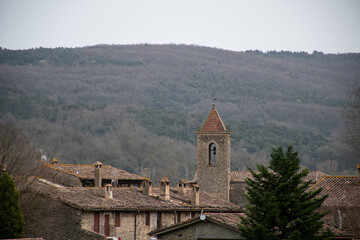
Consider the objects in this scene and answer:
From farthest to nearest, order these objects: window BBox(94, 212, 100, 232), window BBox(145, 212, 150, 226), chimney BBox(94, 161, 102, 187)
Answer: chimney BBox(94, 161, 102, 187)
window BBox(145, 212, 150, 226)
window BBox(94, 212, 100, 232)

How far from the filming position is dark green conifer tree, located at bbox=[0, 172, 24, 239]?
2891 cm

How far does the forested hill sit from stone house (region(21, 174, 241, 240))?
145ft

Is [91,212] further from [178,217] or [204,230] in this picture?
[204,230]

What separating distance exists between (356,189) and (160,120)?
101m

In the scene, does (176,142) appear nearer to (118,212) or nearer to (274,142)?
(274,142)

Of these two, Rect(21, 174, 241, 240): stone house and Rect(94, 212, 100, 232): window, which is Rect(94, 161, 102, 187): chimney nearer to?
Rect(21, 174, 241, 240): stone house

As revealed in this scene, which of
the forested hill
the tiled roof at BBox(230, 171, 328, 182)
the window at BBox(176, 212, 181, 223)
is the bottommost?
the window at BBox(176, 212, 181, 223)

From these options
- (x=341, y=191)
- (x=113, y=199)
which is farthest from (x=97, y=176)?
(x=341, y=191)

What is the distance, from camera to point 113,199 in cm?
3812

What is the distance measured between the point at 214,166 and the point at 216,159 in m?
0.57

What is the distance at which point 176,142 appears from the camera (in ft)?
403

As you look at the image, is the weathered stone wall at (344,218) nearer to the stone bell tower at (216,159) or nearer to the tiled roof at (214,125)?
the stone bell tower at (216,159)

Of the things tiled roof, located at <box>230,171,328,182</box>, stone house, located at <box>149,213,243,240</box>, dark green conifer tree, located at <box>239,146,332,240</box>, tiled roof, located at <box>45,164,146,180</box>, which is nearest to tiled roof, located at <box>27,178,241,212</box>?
tiled roof, located at <box>45,164,146,180</box>

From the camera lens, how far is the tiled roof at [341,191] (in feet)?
112
